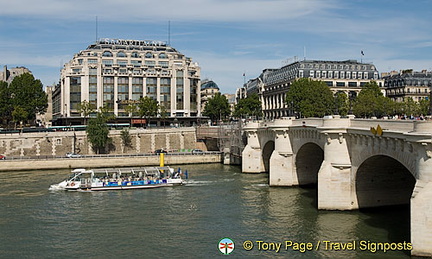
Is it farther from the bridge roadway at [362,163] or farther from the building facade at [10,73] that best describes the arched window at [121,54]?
the bridge roadway at [362,163]

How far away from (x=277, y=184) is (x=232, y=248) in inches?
1042

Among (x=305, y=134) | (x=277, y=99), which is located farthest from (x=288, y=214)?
(x=277, y=99)

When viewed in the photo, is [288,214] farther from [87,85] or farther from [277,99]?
[277,99]

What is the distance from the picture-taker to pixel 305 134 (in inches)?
2149

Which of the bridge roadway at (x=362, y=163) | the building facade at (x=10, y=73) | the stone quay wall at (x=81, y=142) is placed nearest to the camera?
the bridge roadway at (x=362, y=163)

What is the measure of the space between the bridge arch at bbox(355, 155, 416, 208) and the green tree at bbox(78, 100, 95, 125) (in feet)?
270

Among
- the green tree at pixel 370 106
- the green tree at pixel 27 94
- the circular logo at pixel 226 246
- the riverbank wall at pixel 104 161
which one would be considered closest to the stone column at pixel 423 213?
the circular logo at pixel 226 246

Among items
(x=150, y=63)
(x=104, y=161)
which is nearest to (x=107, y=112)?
(x=150, y=63)

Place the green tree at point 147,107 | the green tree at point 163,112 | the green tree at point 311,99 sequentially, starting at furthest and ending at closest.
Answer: the green tree at point 163,112, the green tree at point 147,107, the green tree at point 311,99

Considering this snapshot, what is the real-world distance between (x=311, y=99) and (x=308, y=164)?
56065 millimetres

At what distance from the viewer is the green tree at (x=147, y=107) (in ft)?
383

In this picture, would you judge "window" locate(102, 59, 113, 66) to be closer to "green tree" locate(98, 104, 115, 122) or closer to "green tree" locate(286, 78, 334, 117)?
"green tree" locate(98, 104, 115, 122)

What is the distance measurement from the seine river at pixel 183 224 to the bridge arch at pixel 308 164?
2.33 m

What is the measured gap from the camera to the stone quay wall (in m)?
91.0
